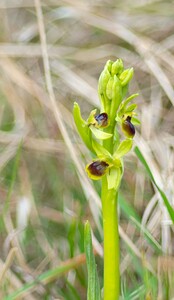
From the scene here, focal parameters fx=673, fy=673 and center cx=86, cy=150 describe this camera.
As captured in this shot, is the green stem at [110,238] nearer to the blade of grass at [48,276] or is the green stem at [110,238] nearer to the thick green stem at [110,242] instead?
the thick green stem at [110,242]

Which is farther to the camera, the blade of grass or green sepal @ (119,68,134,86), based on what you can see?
the blade of grass

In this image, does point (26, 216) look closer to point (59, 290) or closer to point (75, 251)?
point (75, 251)

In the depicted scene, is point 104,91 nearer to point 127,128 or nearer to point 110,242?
point 127,128

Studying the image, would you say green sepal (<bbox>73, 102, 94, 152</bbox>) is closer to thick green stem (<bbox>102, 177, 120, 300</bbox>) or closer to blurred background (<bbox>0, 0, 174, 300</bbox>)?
thick green stem (<bbox>102, 177, 120, 300</bbox>)

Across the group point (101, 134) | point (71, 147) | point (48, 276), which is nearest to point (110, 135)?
point (101, 134)

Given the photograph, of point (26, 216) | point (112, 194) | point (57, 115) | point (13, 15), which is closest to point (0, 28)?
point (13, 15)

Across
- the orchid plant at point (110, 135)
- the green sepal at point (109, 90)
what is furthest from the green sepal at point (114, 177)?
the green sepal at point (109, 90)

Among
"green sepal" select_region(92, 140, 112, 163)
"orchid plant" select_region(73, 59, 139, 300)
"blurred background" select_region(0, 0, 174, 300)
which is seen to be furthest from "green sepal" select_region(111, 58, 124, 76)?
"blurred background" select_region(0, 0, 174, 300)
